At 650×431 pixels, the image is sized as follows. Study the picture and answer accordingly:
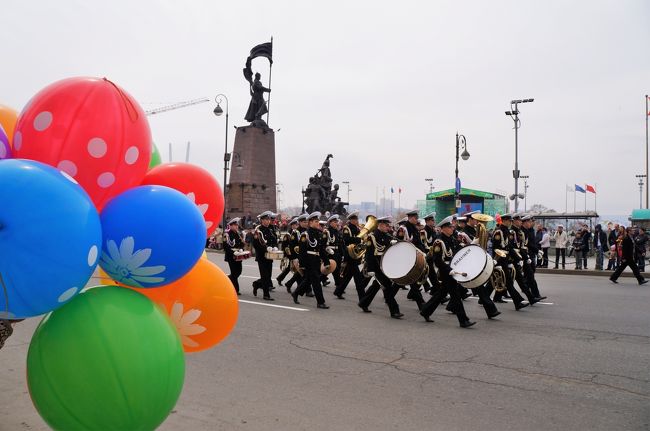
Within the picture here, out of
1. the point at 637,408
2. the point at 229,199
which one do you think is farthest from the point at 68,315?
the point at 229,199

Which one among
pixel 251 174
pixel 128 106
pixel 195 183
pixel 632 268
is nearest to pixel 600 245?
pixel 632 268

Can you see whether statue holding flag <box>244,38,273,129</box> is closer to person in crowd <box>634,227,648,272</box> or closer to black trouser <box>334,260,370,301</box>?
person in crowd <box>634,227,648,272</box>

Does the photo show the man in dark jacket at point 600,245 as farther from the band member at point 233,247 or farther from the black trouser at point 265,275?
the band member at point 233,247

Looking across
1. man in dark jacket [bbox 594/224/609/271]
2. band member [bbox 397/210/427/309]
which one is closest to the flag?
man in dark jacket [bbox 594/224/609/271]

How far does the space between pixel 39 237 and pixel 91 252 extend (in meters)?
0.23

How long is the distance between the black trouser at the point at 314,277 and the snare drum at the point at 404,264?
164 cm

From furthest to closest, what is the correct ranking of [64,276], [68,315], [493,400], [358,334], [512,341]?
[358,334], [512,341], [493,400], [68,315], [64,276]

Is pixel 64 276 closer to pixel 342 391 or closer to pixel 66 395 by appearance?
pixel 66 395

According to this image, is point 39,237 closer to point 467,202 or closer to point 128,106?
point 128,106

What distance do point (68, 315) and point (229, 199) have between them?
97.6ft

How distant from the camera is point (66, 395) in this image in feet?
7.81

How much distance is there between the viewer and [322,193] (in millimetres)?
39844

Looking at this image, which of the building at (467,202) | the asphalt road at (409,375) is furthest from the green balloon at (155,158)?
the building at (467,202)

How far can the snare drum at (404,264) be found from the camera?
8570 millimetres
